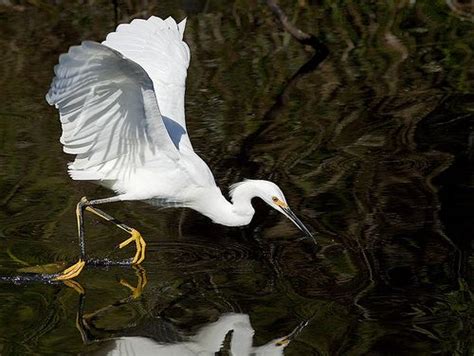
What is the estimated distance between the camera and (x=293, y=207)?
828 cm

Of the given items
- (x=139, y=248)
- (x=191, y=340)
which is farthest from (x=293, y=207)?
(x=191, y=340)

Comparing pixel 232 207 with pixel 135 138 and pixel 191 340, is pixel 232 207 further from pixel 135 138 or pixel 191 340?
pixel 191 340

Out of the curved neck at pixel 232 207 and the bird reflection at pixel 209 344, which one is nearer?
the bird reflection at pixel 209 344

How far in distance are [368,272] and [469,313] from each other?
0.87 m

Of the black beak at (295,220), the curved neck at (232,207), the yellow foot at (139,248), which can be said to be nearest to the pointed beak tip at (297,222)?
the black beak at (295,220)

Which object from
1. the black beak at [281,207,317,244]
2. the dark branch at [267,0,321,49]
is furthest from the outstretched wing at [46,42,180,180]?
the dark branch at [267,0,321,49]

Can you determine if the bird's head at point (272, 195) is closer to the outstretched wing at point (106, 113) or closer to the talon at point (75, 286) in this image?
the outstretched wing at point (106, 113)

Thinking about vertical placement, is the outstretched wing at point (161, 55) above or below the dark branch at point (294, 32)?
above

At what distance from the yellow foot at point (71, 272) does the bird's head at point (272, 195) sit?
43.9 inches

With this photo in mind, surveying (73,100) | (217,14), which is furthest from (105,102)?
(217,14)

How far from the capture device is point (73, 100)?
6.88m

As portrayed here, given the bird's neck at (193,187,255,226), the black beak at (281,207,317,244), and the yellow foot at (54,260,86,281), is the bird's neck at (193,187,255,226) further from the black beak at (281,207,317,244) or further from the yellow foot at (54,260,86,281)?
the yellow foot at (54,260,86,281)

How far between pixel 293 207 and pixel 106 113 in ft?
5.98

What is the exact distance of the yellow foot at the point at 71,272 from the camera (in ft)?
23.8
